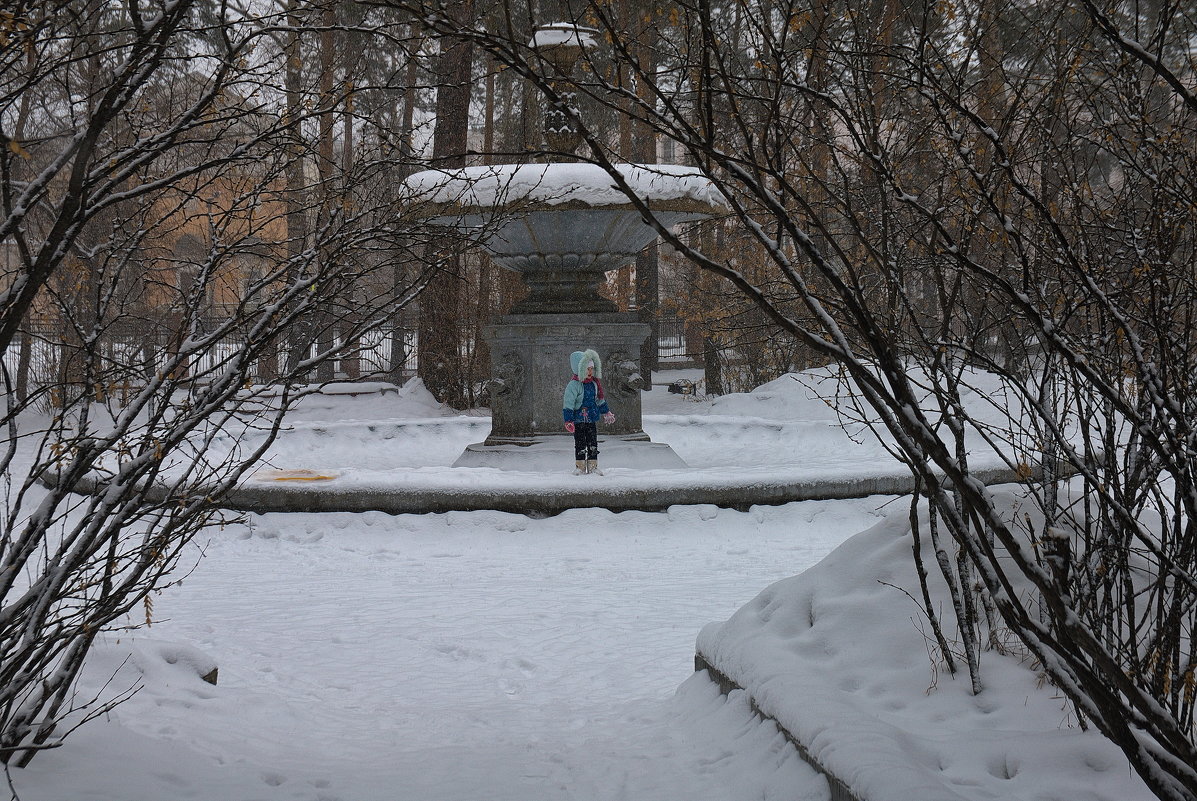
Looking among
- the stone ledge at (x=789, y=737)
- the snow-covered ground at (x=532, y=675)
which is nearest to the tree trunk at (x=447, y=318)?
the snow-covered ground at (x=532, y=675)

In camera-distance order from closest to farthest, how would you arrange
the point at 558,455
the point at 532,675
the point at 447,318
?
the point at 532,675 → the point at 558,455 → the point at 447,318

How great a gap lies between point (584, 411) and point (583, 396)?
148 mm

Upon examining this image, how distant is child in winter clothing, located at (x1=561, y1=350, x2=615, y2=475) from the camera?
9367 mm

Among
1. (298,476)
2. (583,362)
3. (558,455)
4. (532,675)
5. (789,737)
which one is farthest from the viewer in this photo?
(558,455)

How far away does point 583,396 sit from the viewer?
946cm

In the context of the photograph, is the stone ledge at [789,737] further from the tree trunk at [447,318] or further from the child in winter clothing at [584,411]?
the tree trunk at [447,318]

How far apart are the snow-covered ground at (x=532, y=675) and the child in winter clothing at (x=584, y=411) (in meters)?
1.12

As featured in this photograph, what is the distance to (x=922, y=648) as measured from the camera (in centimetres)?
366

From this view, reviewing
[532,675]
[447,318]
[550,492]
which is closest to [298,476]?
[550,492]

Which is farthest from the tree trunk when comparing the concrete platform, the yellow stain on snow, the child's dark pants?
the concrete platform

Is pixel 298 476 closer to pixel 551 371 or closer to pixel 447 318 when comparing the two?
pixel 551 371

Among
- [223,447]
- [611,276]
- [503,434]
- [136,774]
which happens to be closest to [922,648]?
[136,774]

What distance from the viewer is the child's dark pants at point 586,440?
934 cm

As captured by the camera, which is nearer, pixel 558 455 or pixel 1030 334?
pixel 1030 334
